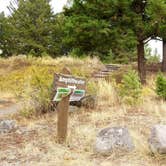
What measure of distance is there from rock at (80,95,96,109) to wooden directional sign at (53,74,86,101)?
1.09 metres

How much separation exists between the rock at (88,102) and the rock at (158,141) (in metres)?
3.92

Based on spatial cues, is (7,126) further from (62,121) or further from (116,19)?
(116,19)

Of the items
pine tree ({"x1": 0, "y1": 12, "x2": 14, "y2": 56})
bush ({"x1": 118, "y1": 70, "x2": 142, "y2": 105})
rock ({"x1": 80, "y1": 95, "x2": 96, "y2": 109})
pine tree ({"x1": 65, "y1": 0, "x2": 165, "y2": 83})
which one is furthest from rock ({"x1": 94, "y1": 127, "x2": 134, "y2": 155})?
pine tree ({"x1": 0, "y1": 12, "x2": 14, "y2": 56})

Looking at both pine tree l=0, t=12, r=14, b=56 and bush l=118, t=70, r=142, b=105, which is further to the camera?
pine tree l=0, t=12, r=14, b=56

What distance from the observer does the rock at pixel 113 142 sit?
21.7 feet

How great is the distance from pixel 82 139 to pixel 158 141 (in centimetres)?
147

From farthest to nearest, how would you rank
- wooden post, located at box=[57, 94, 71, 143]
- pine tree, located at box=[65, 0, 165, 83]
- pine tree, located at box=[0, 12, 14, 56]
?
pine tree, located at box=[0, 12, 14, 56]
pine tree, located at box=[65, 0, 165, 83]
wooden post, located at box=[57, 94, 71, 143]

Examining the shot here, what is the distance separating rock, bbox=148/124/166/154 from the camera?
633 cm

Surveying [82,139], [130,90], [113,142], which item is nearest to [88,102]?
[130,90]

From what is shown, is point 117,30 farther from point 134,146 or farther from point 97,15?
point 134,146

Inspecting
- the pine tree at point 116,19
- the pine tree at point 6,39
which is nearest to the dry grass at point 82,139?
the pine tree at point 116,19

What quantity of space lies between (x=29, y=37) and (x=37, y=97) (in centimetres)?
3199

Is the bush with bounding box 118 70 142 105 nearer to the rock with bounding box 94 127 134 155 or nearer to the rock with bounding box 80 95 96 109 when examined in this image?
the rock with bounding box 80 95 96 109

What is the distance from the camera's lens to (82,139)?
737 cm
